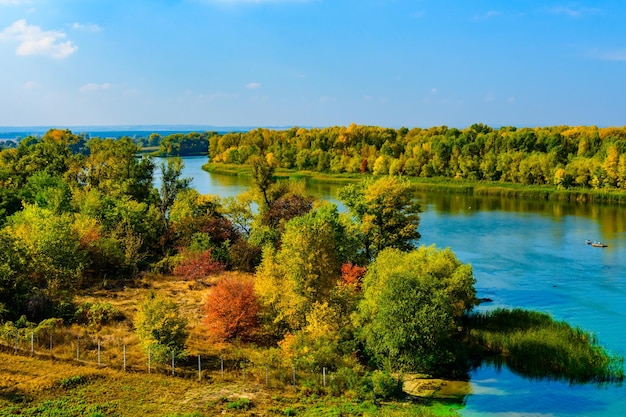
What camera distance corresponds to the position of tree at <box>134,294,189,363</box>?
21.0 m

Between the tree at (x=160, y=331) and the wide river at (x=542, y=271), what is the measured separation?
10022 mm

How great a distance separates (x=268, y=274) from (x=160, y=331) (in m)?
4.94

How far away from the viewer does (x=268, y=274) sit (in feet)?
80.1

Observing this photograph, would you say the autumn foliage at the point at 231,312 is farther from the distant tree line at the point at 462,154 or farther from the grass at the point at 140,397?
the distant tree line at the point at 462,154

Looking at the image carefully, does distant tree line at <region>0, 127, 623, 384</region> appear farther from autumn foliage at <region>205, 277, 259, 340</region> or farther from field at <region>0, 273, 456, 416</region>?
field at <region>0, 273, 456, 416</region>

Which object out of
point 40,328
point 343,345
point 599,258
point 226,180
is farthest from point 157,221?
point 226,180

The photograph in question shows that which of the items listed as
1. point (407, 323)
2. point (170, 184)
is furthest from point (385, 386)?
point (170, 184)

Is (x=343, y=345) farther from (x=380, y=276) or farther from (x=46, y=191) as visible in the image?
(x=46, y=191)

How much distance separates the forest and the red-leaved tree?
8 cm

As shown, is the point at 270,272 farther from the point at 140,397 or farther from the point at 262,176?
the point at 262,176

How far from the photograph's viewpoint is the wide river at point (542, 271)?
20.2m

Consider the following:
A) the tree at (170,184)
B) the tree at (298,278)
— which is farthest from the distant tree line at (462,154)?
the tree at (298,278)

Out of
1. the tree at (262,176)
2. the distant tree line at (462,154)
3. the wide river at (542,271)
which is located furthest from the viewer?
the distant tree line at (462,154)

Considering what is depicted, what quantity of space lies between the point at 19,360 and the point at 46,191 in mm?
22551
